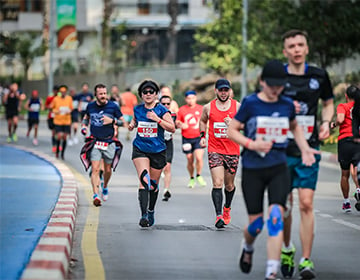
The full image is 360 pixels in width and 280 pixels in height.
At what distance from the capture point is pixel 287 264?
28.7ft

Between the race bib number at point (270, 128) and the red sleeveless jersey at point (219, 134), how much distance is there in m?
4.69

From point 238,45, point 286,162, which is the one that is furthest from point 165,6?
point 286,162

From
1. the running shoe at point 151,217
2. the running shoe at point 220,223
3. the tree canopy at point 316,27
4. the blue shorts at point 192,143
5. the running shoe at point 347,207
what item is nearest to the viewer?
the running shoe at point 220,223

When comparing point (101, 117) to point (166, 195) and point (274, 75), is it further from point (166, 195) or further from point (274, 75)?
point (274, 75)

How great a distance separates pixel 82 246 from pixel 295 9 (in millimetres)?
23435

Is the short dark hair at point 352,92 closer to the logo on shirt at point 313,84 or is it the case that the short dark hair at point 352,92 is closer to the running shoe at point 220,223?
the running shoe at point 220,223

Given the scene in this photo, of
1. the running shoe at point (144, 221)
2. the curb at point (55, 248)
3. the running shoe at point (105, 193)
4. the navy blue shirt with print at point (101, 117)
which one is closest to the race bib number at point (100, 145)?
the navy blue shirt with print at point (101, 117)

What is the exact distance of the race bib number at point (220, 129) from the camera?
12914 millimetres

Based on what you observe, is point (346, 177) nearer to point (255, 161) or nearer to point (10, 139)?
point (255, 161)

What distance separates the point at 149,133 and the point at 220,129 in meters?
0.96

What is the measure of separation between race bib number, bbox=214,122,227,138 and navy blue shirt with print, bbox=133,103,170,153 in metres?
0.74

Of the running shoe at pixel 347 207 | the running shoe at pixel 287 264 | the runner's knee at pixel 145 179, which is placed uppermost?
the runner's knee at pixel 145 179

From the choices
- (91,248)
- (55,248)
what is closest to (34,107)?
(91,248)

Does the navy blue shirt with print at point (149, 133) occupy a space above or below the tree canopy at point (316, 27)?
below
